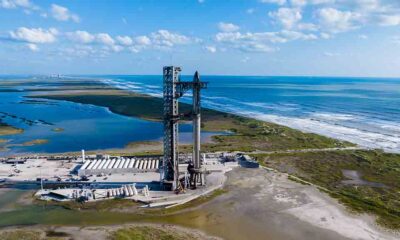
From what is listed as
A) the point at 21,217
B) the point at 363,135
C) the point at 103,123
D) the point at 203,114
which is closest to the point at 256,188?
the point at 21,217

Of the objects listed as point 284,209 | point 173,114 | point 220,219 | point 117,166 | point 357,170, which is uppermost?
point 173,114

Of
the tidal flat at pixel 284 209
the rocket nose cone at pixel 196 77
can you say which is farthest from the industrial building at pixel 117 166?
the rocket nose cone at pixel 196 77

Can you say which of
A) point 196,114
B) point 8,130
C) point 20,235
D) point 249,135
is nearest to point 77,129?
point 8,130

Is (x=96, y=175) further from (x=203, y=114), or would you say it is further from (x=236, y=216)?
(x=203, y=114)

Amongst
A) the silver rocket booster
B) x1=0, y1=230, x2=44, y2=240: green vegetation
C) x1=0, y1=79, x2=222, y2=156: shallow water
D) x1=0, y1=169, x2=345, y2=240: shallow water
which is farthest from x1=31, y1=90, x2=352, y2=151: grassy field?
x1=0, y1=230, x2=44, y2=240: green vegetation

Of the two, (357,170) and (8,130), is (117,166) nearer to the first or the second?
(357,170)
